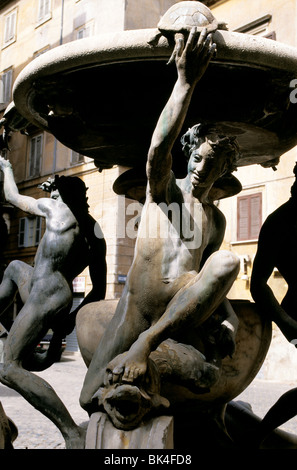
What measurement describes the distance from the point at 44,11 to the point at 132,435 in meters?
22.8

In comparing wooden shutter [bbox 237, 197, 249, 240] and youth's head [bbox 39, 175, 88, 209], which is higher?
youth's head [bbox 39, 175, 88, 209]

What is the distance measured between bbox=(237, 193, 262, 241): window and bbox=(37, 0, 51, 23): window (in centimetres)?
1205

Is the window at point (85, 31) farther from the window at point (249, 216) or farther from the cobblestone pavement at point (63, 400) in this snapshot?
the cobblestone pavement at point (63, 400)

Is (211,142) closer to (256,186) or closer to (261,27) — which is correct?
(256,186)

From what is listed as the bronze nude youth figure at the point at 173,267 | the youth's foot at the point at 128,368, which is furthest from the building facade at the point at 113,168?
the youth's foot at the point at 128,368

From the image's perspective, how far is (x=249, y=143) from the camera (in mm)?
3594

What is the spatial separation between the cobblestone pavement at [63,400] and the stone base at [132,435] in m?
1.96

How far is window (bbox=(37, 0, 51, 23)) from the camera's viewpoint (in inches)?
859

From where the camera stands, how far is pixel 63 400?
7.41 meters

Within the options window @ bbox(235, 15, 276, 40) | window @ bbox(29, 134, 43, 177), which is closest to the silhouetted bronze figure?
window @ bbox(235, 15, 276, 40)

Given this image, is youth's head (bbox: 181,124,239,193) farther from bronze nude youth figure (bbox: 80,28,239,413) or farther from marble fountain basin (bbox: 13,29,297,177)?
marble fountain basin (bbox: 13,29,297,177)

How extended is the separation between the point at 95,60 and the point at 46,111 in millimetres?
781
